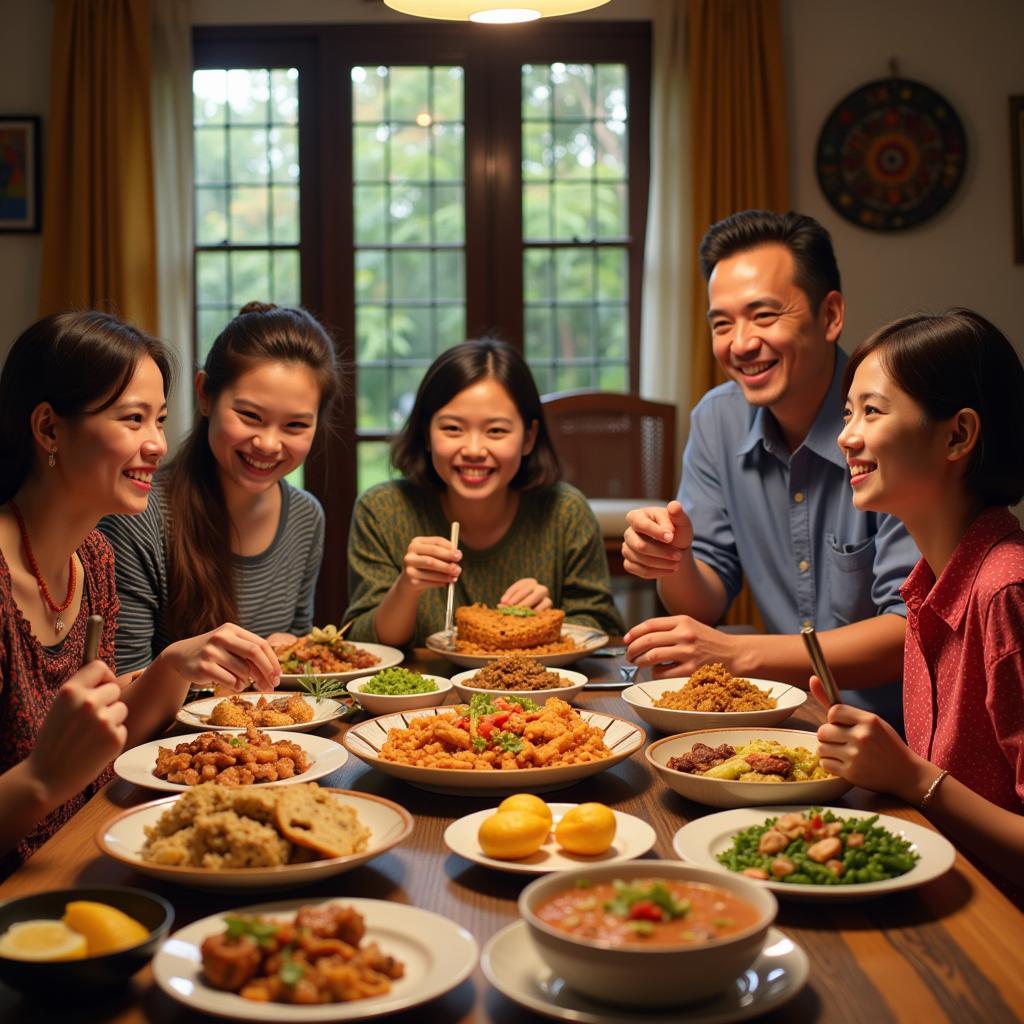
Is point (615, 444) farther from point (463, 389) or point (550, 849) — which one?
point (550, 849)

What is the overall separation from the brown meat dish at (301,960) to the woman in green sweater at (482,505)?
1.80m

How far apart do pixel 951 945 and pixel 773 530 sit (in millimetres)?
1821

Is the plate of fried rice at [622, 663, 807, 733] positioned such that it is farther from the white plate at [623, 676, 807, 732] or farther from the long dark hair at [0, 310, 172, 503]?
the long dark hair at [0, 310, 172, 503]

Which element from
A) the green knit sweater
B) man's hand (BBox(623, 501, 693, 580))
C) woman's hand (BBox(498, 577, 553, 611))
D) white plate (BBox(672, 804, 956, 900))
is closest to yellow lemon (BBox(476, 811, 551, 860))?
white plate (BBox(672, 804, 956, 900))

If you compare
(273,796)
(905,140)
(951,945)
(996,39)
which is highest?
(996,39)

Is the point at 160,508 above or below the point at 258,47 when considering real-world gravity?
below

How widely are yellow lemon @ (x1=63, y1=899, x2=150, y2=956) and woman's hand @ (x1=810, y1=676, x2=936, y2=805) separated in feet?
2.67

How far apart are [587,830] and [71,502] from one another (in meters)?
1.06

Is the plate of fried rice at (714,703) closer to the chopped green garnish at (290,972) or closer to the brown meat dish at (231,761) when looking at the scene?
the brown meat dish at (231,761)

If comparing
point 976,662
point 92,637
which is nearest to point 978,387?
point 976,662

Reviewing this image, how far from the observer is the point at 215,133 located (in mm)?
5773

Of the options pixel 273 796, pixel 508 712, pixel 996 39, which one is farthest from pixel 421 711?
pixel 996 39

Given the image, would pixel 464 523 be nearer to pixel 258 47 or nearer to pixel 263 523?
pixel 263 523

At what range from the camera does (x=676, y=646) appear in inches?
83.8
